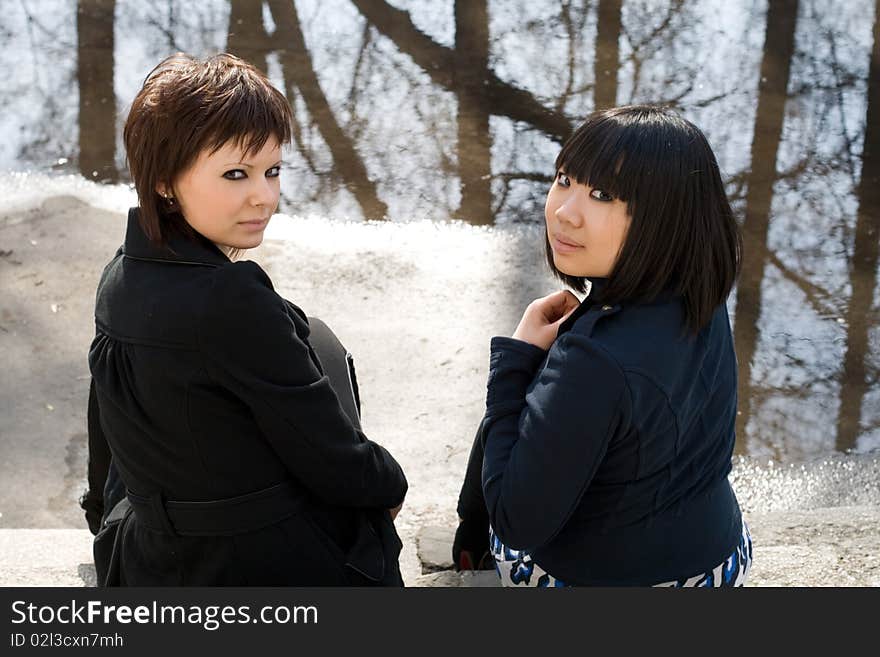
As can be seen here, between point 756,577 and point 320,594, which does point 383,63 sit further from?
point 320,594

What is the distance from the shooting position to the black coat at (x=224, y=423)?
5.90ft

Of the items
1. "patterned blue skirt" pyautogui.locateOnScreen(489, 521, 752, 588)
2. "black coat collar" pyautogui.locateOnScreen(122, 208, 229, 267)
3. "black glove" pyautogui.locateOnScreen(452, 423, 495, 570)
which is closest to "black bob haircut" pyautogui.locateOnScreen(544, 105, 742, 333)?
"patterned blue skirt" pyautogui.locateOnScreen(489, 521, 752, 588)

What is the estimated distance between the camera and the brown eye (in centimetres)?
186

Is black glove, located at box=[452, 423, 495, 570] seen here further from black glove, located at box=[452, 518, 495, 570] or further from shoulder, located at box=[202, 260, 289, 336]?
shoulder, located at box=[202, 260, 289, 336]

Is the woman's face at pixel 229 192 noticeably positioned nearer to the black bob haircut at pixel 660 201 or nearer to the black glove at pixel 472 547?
the black bob haircut at pixel 660 201

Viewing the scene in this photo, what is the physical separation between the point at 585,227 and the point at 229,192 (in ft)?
1.99

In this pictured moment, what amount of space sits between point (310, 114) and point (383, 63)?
2.60 feet

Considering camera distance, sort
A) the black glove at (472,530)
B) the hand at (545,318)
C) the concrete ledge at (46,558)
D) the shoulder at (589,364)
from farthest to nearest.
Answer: the concrete ledge at (46,558), the black glove at (472,530), the hand at (545,318), the shoulder at (589,364)

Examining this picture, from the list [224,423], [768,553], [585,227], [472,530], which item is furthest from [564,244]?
[768,553]

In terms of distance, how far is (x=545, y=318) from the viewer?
203cm

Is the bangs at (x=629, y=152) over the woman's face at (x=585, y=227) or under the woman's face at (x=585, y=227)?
over

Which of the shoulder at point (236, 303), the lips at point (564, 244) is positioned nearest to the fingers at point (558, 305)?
the lips at point (564, 244)

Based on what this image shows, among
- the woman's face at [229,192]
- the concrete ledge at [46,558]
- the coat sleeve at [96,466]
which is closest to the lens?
the woman's face at [229,192]

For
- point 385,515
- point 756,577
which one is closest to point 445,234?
point 756,577
